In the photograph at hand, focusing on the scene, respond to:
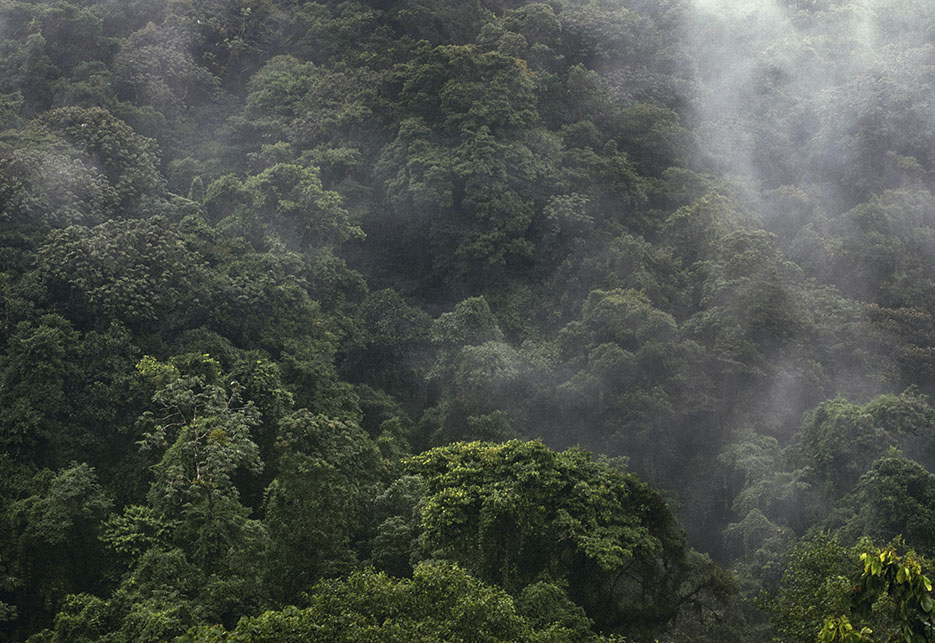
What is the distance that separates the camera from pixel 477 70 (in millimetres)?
28703

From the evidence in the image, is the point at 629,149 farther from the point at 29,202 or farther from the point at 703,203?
the point at 29,202

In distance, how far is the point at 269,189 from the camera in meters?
24.6

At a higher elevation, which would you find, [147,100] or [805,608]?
[147,100]

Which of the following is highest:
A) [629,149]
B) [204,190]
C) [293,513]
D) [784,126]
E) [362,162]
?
[784,126]

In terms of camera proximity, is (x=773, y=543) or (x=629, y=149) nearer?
(x=773, y=543)

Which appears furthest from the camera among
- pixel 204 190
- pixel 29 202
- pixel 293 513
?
pixel 204 190

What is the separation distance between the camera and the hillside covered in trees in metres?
14.8

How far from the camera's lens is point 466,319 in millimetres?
24141

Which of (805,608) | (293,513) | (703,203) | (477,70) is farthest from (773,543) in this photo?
(477,70)

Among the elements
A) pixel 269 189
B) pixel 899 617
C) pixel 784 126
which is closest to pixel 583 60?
pixel 784 126

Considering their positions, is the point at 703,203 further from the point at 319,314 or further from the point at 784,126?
the point at 319,314

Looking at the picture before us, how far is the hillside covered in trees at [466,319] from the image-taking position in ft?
48.4

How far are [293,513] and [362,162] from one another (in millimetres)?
15543

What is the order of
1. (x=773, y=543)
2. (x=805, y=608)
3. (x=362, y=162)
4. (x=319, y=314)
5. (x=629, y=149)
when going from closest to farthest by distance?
(x=805, y=608)
(x=773, y=543)
(x=319, y=314)
(x=362, y=162)
(x=629, y=149)
